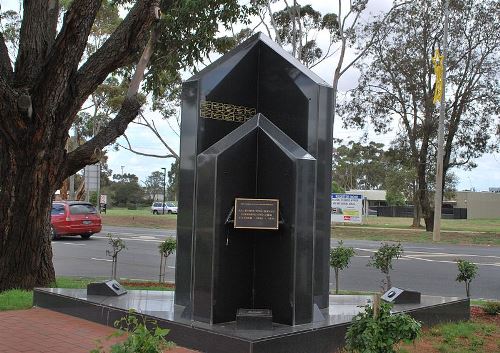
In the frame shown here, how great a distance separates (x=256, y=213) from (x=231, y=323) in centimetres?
120

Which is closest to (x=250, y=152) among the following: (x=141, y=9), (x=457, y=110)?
(x=141, y=9)

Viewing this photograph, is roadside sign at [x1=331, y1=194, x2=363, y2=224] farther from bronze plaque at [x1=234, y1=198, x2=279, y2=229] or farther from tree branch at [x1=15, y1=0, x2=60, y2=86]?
bronze plaque at [x1=234, y1=198, x2=279, y2=229]

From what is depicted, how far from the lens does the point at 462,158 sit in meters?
34.7

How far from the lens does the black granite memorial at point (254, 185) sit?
6.27 meters

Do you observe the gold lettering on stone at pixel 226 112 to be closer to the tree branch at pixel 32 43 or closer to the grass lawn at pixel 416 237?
the tree branch at pixel 32 43

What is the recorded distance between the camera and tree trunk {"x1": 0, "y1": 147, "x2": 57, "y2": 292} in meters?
9.14

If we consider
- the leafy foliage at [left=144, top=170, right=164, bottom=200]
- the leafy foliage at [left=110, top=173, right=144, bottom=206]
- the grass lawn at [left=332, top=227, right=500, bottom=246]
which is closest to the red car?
the grass lawn at [left=332, top=227, right=500, bottom=246]

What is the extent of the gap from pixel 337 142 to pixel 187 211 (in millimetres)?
57391

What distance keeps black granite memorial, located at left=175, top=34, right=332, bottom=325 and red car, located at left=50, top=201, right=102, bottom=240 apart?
18841 mm

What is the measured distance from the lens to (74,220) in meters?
25.0

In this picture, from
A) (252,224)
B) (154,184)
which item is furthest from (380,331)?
(154,184)

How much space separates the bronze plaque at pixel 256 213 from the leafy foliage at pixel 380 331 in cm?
196

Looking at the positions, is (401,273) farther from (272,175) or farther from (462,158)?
(462,158)

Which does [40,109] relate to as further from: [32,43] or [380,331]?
[380,331]
